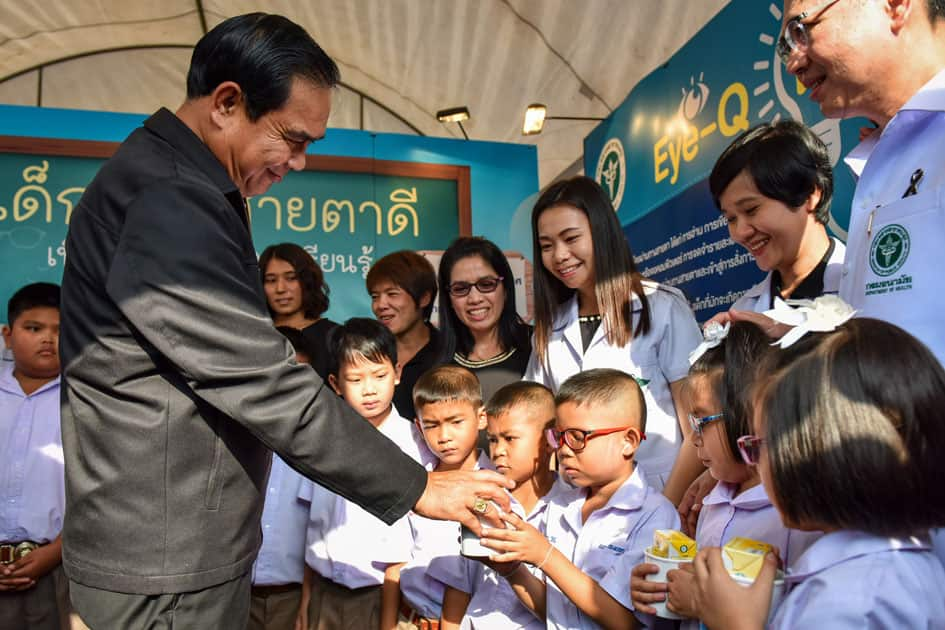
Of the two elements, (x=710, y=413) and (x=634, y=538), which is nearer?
(x=710, y=413)

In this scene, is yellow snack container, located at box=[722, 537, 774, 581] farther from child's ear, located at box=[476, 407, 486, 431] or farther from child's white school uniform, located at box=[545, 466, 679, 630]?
child's ear, located at box=[476, 407, 486, 431]

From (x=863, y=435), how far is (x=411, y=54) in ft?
25.9

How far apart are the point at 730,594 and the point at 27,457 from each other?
341cm

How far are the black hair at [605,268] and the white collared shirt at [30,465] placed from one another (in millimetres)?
2399

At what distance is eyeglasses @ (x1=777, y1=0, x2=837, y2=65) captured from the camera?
5.45 ft

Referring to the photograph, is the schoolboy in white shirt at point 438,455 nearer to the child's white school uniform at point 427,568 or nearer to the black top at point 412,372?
the child's white school uniform at point 427,568

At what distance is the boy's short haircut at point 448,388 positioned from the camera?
303 centimetres

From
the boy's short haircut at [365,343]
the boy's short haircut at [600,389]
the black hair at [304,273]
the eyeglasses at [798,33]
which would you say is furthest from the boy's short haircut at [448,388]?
the eyeglasses at [798,33]

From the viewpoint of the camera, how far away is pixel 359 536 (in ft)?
10.2

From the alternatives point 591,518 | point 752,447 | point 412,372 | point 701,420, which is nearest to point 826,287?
point 701,420

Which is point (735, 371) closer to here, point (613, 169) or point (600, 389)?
point (600, 389)

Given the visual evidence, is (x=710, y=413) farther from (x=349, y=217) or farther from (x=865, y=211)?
(x=349, y=217)

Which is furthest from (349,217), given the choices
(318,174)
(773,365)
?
(773,365)

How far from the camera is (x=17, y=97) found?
904 centimetres
